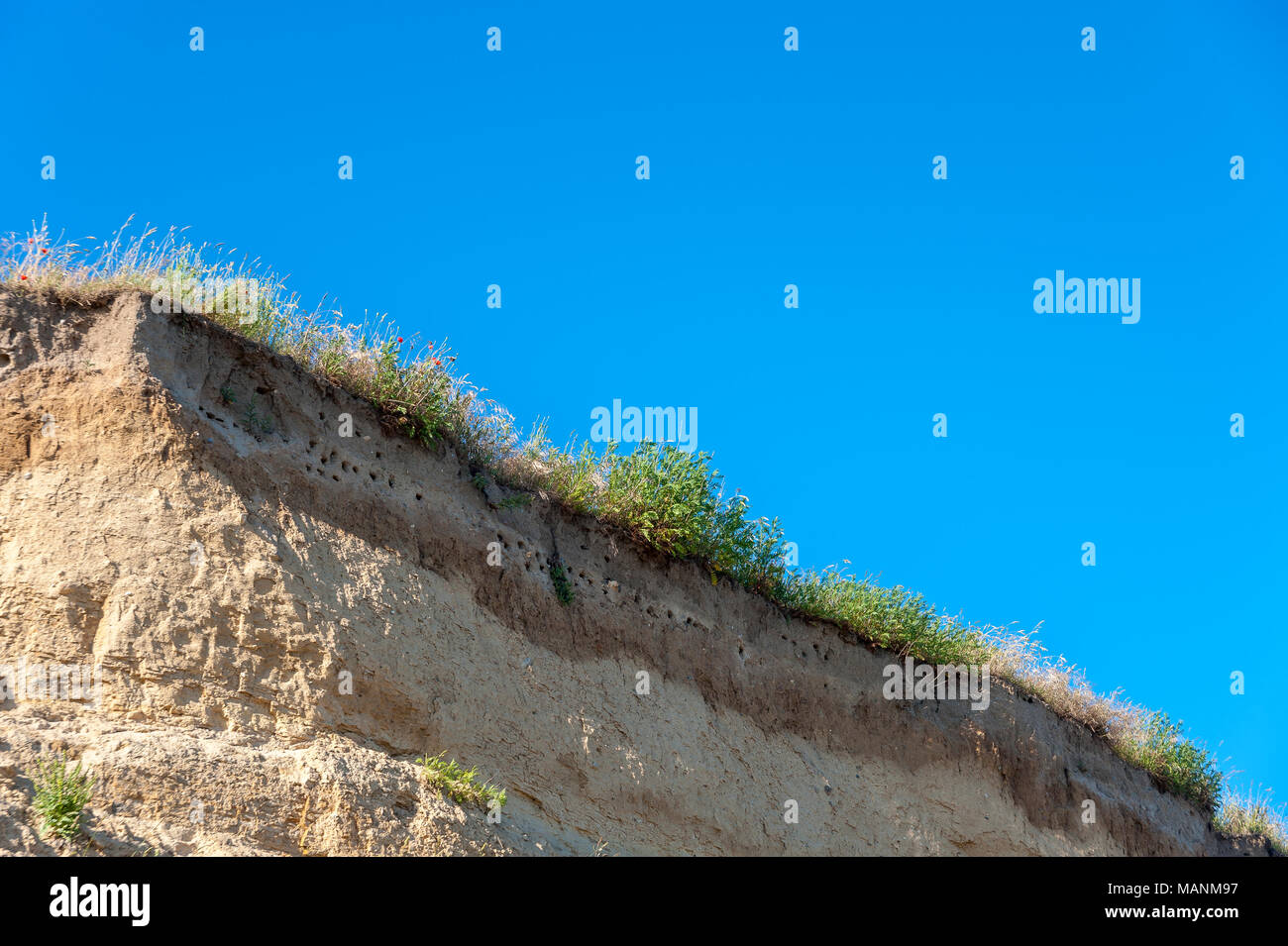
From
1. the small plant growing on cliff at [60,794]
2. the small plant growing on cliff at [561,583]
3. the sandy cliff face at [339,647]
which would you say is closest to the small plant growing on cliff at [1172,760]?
the sandy cliff face at [339,647]

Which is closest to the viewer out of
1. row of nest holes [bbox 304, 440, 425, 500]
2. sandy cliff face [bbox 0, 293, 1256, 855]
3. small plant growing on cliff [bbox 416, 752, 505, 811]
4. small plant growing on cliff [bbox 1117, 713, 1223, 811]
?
sandy cliff face [bbox 0, 293, 1256, 855]

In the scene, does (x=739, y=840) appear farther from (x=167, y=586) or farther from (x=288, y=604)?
(x=167, y=586)

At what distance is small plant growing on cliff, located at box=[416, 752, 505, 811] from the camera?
8734 millimetres

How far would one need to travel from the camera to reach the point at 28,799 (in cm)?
679

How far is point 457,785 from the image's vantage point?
882 cm

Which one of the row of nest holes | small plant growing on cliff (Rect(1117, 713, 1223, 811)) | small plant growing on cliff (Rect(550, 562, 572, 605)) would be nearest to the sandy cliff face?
the row of nest holes

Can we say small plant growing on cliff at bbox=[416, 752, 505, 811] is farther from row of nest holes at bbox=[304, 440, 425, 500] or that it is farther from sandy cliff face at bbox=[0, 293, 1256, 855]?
row of nest holes at bbox=[304, 440, 425, 500]

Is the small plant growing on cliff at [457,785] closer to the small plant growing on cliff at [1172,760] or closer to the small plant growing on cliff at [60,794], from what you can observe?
the small plant growing on cliff at [60,794]

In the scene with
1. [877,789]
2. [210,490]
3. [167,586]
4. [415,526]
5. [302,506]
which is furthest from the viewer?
[877,789]

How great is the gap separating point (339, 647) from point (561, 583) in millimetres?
2950

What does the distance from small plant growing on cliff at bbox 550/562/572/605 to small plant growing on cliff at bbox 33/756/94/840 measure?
5106 mm
